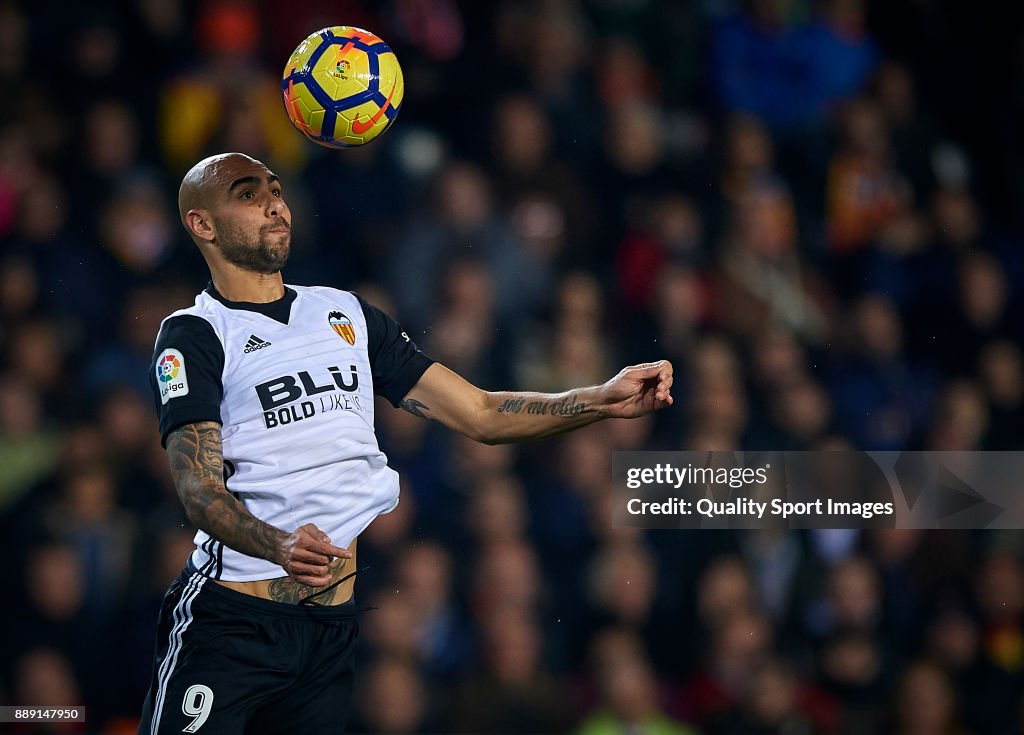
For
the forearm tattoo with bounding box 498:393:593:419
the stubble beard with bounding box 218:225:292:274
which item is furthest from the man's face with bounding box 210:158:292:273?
the forearm tattoo with bounding box 498:393:593:419

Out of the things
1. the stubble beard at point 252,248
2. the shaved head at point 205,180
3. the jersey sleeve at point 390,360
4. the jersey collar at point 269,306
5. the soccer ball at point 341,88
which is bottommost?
the jersey sleeve at point 390,360

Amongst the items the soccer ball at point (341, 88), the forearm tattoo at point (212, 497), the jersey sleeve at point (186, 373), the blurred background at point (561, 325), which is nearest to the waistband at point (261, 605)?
the forearm tattoo at point (212, 497)

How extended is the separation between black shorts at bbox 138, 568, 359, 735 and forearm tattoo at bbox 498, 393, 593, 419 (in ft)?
2.66

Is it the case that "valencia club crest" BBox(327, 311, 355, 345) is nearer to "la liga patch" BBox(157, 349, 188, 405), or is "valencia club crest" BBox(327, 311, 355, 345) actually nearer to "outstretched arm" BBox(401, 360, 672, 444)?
"outstretched arm" BBox(401, 360, 672, 444)

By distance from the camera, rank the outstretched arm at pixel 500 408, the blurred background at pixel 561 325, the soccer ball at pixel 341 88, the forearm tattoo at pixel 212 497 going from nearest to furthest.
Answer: the forearm tattoo at pixel 212 497
the outstretched arm at pixel 500 408
the soccer ball at pixel 341 88
the blurred background at pixel 561 325

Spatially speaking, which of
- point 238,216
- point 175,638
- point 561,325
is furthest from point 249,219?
point 561,325

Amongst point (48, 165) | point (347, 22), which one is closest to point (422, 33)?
point (347, 22)

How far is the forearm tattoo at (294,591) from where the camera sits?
12.4ft

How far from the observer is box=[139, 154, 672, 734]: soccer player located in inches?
144

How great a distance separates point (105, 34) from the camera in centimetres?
760

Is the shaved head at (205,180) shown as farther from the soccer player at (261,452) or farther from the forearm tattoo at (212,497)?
the forearm tattoo at (212,497)

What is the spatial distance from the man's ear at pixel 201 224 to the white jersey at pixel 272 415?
0.20 meters

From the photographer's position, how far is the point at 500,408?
4.22 m

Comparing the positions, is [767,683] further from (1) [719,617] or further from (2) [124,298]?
(2) [124,298]
